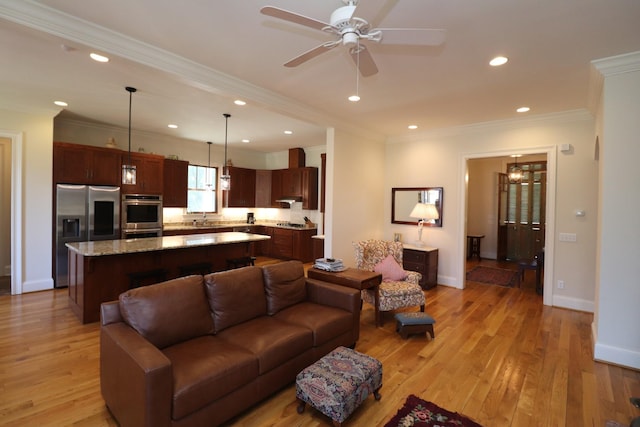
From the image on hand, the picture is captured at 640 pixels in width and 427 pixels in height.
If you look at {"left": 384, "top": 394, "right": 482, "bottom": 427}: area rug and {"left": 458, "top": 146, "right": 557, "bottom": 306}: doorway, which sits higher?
{"left": 458, "top": 146, "right": 557, "bottom": 306}: doorway

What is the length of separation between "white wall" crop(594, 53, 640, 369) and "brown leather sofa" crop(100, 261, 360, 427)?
247 cm

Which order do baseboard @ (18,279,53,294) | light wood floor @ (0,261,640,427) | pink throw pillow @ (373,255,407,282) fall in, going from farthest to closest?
baseboard @ (18,279,53,294) < pink throw pillow @ (373,255,407,282) < light wood floor @ (0,261,640,427)

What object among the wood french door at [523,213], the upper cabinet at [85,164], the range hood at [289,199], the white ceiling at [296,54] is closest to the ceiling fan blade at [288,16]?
the white ceiling at [296,54]

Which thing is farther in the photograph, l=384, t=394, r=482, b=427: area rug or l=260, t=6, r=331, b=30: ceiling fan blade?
l=384, t=394, r=482, b=427: area rug

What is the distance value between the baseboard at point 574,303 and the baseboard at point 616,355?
1.70 metres

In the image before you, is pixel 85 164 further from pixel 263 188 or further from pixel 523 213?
pixel 523 213

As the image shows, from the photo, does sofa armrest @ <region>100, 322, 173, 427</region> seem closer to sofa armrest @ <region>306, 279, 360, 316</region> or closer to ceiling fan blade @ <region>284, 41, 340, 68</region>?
sofa armrest @ <region>306, 279, 360, 316</region>

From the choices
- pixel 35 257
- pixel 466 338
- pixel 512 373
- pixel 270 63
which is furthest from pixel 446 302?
pixel 35 257

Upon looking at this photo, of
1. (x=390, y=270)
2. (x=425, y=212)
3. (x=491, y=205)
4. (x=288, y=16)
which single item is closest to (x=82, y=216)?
(x=390, y=270)

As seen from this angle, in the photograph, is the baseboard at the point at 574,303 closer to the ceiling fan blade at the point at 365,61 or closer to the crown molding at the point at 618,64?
the crown molding at the point at 618,64

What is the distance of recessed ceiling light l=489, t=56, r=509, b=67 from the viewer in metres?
3.00

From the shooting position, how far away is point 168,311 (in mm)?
2297

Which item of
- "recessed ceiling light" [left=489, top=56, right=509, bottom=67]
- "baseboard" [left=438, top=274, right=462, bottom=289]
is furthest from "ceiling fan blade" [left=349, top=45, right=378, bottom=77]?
"baseboard" [left=438, top=274, right=462, bottom=289]

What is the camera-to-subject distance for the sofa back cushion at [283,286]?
3.01 metres
